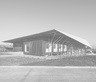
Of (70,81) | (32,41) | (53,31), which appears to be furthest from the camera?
(32,41)

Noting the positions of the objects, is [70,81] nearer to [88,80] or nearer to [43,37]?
[88,80]

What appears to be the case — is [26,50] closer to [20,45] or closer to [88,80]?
[20,45]

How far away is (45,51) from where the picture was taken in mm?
23984

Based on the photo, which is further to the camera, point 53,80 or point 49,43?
point 49,43

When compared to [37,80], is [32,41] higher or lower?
higher

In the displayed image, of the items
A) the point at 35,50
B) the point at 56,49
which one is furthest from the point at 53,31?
the point at 56,49

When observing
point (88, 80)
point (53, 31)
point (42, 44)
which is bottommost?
point (88, 80)

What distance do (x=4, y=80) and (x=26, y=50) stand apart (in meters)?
21.2

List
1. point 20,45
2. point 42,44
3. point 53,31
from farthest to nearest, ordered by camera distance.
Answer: point 20,45, point 42,44, point 53,31

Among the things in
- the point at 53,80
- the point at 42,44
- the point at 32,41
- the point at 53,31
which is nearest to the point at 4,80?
the point at 53,80

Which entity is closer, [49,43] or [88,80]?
[88,80]

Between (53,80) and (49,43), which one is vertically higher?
(49,43)

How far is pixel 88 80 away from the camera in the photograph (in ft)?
20.6

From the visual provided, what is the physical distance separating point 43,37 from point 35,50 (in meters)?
2.82
